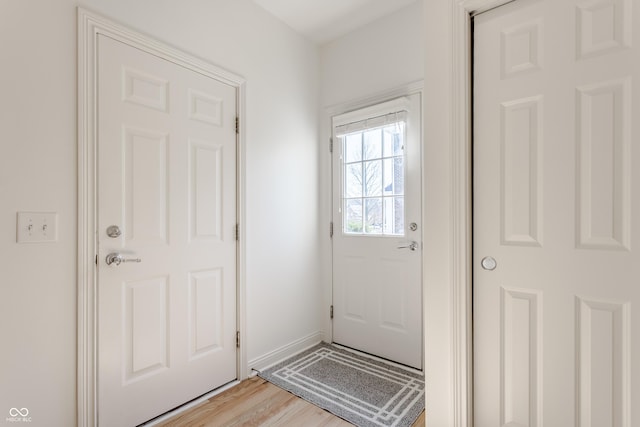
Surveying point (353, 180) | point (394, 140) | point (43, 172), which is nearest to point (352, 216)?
point (353, 180)

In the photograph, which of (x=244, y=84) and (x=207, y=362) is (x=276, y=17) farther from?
(x=207, y=362)

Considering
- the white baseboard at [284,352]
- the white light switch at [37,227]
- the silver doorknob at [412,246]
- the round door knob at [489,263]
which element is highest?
the white light switch at [37,227]

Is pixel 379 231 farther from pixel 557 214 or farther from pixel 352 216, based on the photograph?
pixel 557 214

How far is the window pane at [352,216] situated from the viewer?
8.72 feet

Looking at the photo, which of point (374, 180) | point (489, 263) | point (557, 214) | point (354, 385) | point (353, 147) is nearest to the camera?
point (557, 214)

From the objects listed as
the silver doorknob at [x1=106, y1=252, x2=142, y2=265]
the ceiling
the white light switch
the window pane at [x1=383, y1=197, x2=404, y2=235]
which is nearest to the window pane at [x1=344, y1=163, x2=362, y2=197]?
the window pane at [x1=383, y1=197, x2=404, y2=235]

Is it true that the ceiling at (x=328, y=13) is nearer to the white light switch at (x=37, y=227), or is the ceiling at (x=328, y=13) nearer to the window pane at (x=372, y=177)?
the window pane at (x=372, y=177)

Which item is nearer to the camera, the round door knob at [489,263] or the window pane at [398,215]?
the round door knob at [489,263]

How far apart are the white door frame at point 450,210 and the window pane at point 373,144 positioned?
1.09 meters

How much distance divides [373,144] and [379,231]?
70 cm

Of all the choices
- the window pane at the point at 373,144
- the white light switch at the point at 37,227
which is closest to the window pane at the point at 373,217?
the window pane at the point at 373,144

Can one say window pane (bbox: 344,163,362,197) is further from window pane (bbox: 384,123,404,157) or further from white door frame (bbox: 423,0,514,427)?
white door frame (bbox: 423,0,514,427)

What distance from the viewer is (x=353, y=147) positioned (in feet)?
8.83

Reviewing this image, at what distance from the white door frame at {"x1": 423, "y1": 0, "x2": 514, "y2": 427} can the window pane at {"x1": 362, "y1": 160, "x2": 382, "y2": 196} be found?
1078 millimetres
